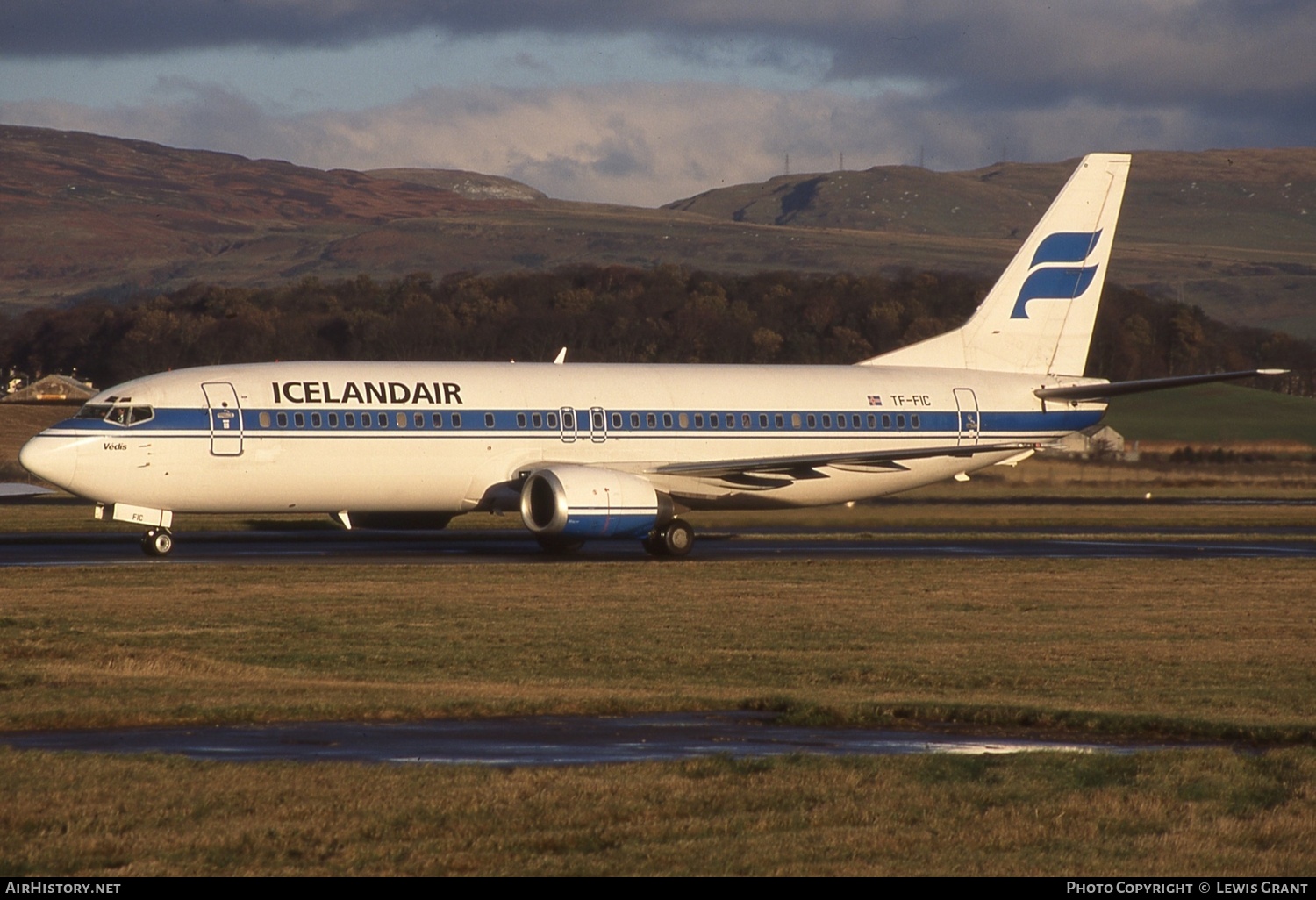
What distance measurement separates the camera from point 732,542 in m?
40.5

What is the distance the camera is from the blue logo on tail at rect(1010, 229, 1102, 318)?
43438 mm

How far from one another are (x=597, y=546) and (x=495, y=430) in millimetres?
5321

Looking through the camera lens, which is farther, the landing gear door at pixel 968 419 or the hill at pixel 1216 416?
the hill at pixel 1216 416

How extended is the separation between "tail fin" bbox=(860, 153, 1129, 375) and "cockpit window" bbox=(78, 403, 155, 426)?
1804cm

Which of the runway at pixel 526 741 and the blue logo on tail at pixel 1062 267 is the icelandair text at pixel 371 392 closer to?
the blue logo on tail at pixel 1062 267

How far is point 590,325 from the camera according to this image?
3831 inches

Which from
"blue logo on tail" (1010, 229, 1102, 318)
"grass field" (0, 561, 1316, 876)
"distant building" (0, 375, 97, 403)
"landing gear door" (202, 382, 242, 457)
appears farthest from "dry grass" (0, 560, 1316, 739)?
"distant building" (0, 375, 97, 403)

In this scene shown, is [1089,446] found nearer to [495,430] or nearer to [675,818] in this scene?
[495,430]

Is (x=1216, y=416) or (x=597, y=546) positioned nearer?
(x=597, y=546)

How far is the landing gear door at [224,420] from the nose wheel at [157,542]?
2140mm

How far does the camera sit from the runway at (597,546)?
34281 millimetres

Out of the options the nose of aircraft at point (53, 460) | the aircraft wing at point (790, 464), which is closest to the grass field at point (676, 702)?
the nose of aircraft at point (53, 460)

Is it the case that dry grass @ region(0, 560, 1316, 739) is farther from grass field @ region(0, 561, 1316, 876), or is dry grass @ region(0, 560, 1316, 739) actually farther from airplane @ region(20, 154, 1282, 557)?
airplane @ region(20, 154, 1282, 557)
